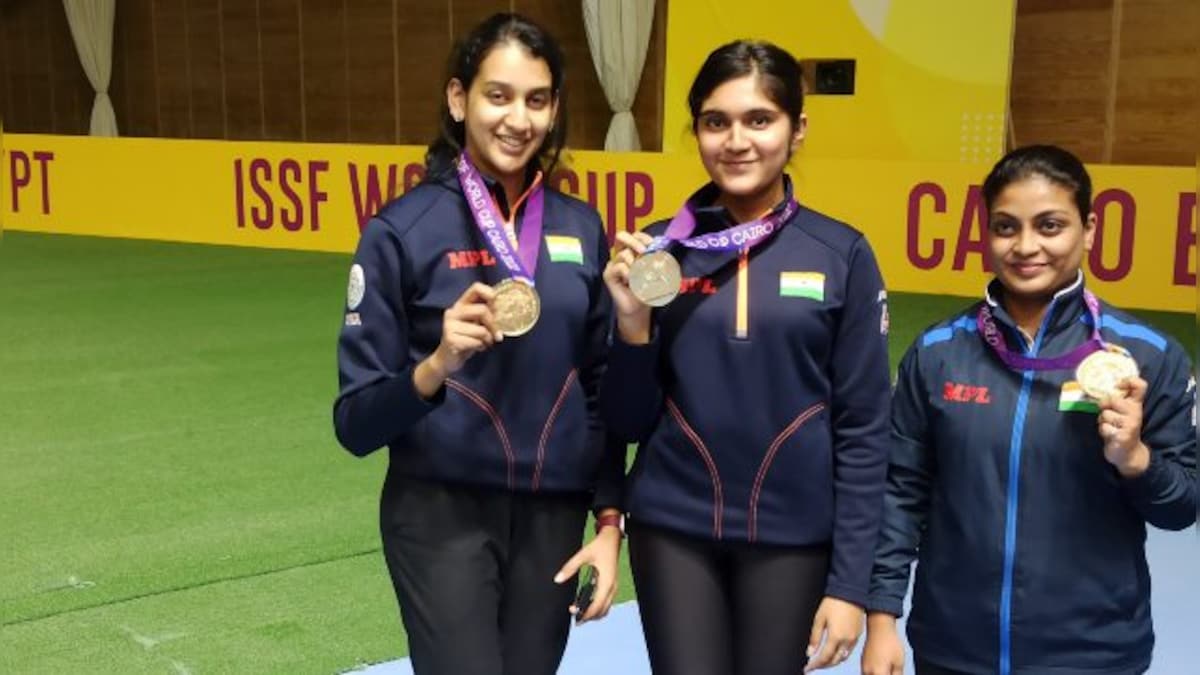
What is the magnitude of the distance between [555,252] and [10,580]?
260 cm

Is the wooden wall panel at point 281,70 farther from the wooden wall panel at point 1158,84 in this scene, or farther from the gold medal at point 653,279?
the gold medal at point 653,279

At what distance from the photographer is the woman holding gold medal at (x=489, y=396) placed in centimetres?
229

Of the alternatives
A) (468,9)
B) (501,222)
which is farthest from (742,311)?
(468,9)

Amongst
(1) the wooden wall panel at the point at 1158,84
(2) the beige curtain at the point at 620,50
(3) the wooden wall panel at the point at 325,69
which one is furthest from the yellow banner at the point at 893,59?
(3) the wooden wall panel at the point at 325,69

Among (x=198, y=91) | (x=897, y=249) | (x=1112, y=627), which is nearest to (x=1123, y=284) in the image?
(x=897, y=249)

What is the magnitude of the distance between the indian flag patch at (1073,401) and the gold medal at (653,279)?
66 centimetres

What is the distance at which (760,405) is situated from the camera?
89.0 inches

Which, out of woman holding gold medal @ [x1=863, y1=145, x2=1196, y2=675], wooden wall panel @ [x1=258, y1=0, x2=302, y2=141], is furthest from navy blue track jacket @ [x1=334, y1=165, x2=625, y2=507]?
wooden wall panel @ [x1=258, y1=0, x2=302, y2=141]

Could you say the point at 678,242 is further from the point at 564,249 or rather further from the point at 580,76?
the point at 580,76

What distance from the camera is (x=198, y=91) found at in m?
18.4

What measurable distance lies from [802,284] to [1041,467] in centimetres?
50

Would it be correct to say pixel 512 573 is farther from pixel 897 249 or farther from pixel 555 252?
pixel 897 249

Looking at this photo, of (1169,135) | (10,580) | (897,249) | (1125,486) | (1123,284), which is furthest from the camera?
(1169,135)

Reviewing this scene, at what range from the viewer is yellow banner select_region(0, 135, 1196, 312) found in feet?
27.6
